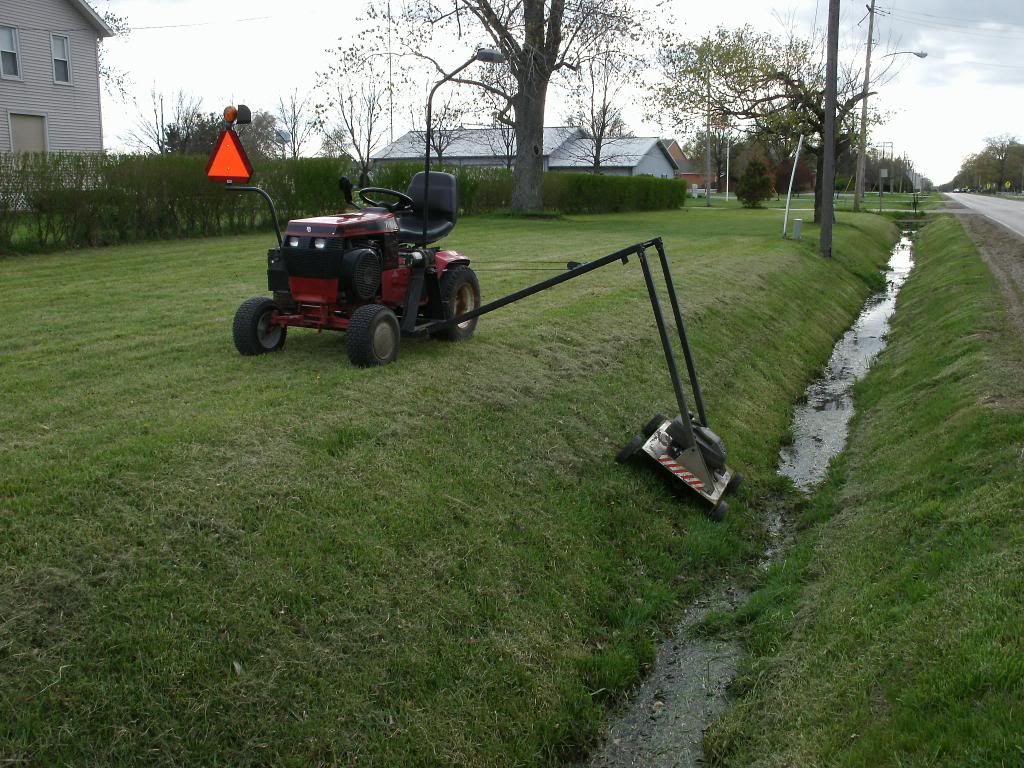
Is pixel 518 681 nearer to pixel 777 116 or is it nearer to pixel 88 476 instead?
pixel 88 476

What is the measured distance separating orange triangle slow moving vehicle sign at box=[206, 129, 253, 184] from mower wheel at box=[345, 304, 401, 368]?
1398 millimetres

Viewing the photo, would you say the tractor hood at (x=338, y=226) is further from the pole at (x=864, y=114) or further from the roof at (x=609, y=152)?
the roof at (x=609, y=152)

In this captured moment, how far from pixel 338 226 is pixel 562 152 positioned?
7399 cm

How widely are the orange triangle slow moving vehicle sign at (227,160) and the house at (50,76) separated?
77.2 ft

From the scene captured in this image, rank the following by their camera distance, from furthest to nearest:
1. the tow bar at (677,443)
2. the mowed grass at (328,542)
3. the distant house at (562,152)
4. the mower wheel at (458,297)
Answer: the distant house at (562,152) → the mower wheel at (458,297) → the tow bar at (677,443) → the mowed grass at (328,542)

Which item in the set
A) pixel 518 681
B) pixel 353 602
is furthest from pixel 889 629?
pixel 353 602

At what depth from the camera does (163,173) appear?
65.6ft

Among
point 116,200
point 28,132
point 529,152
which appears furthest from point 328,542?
point 529,152

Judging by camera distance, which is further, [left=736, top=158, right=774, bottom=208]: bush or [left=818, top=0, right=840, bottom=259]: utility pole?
[left=736, top=158, right=774, bottom=208]: bush

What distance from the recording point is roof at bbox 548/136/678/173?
78.6m

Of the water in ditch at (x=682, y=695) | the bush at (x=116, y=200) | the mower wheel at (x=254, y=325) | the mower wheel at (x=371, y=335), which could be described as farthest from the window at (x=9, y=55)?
the water in ditch at (x=682, y=695)

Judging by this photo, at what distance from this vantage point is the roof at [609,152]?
7862cm

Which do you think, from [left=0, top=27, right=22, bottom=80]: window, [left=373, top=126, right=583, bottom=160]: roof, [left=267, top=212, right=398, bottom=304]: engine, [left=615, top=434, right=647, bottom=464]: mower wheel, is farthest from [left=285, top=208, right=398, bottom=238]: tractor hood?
[left=373, top=126, right=583, bottom=160]: roof

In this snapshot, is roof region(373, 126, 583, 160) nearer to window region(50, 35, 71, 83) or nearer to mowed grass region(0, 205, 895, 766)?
window region(50, 35, 71, 83)
